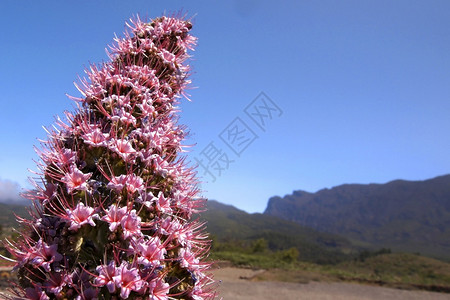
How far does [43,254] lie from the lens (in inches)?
87.1

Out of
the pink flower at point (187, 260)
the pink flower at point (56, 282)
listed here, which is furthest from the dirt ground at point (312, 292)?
the pink flower at point (56, 282)

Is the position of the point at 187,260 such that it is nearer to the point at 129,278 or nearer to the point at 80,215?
the point at 129,278

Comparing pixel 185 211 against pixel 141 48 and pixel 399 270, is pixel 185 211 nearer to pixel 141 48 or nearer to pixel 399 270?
pixel 141 48

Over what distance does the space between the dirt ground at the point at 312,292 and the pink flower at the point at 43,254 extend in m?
11.4

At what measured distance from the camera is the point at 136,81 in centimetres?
292

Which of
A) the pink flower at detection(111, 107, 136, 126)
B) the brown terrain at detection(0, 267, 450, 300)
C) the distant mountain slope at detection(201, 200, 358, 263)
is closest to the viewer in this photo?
the pink flower at detection(111, 107, 136, 126)

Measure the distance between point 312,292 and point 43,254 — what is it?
1511 cm

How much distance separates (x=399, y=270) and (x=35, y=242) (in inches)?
1305

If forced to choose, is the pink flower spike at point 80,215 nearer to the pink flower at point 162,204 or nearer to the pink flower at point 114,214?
the pink flower at point 114,214

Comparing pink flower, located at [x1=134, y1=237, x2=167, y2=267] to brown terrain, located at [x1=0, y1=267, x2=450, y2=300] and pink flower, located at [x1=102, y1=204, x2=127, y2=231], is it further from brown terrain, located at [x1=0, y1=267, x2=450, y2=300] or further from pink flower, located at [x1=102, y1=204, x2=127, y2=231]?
brown terrain, located at [x1=0, y1=267, x2=450, y2=300]

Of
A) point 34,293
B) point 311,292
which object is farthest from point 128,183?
point 311,292

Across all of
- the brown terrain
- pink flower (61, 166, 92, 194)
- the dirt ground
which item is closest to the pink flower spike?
pink flower (61, 166, 92, 194)

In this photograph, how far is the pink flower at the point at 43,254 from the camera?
7.14 feet

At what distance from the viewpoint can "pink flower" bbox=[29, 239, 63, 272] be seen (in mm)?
2177
